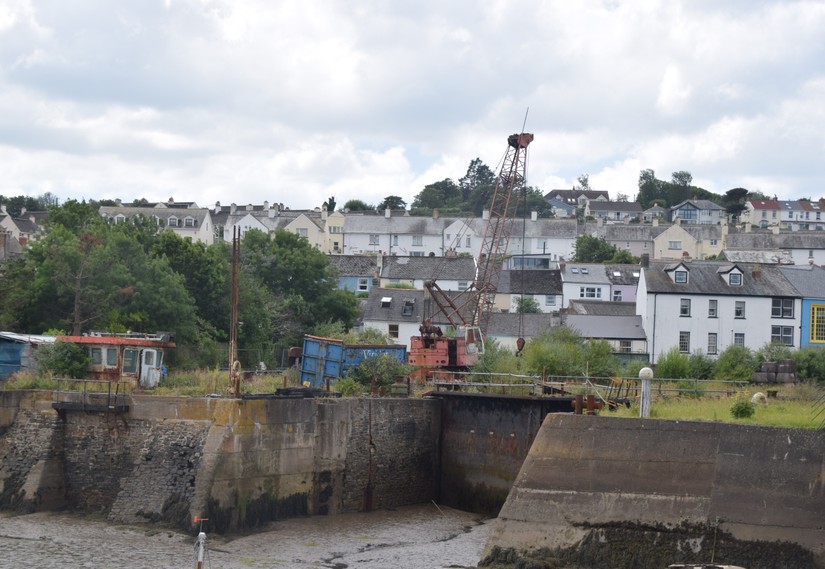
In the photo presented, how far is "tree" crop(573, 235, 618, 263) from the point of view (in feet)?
375

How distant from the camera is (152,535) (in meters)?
32.3

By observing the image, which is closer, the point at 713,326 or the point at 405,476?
the point at 405,476

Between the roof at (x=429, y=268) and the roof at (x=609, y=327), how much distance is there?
26.2 meters

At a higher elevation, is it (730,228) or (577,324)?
(730,228)

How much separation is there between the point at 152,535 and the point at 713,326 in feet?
125

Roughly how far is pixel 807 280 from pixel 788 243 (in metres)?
57.1

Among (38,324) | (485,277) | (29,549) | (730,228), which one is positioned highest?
(730,228)

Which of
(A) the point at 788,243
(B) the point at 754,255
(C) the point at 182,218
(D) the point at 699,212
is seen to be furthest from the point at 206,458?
(D) the point at 699,212

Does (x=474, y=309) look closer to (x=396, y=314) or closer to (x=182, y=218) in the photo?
(x=396, y=314)

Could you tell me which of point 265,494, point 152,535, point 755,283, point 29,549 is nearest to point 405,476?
point 265,494

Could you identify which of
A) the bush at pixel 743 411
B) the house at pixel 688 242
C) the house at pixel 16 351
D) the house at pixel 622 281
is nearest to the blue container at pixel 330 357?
the house at pixel 16 351

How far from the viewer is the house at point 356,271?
9650cm

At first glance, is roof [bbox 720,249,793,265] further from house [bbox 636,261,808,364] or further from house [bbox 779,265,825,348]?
house [bbox 779,265,825,348]

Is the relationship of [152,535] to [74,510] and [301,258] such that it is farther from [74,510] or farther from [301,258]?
[301,258]
